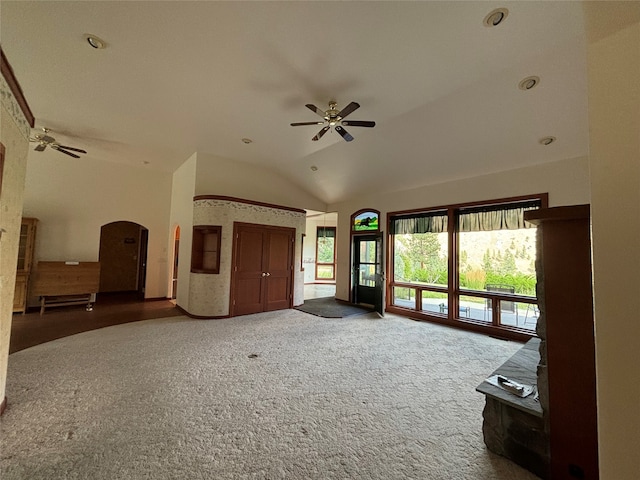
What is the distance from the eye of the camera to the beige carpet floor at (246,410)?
66.7 inches

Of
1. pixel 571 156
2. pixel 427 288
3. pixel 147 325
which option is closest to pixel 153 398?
pixel 147 325

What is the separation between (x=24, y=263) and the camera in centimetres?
526

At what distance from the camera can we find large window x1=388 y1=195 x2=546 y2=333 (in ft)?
14.9

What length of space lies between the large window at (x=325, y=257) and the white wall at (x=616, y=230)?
432 inches

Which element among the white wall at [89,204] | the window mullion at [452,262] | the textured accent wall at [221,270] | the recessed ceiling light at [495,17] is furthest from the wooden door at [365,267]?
the white wall at [89,204]

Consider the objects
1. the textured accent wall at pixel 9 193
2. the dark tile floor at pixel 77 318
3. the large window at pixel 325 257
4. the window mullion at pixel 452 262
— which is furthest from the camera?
the large window at pixel 325 257

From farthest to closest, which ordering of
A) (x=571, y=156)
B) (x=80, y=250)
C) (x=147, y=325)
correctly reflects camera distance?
1. (x=80, y=250)
2. (x=147, y=325)
3. (x=571, y=156)

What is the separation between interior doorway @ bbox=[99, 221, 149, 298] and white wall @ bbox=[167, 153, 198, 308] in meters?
2.31

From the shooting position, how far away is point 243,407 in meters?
2.32

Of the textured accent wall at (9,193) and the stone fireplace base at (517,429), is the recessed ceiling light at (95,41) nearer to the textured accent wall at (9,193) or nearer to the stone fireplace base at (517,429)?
the textured accent wall at (9,193)

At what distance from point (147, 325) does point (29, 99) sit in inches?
154

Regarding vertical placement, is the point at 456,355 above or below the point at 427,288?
below

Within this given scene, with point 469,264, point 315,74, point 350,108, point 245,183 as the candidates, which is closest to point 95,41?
point 315,74

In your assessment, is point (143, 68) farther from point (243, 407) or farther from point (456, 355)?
point (456, 355)
